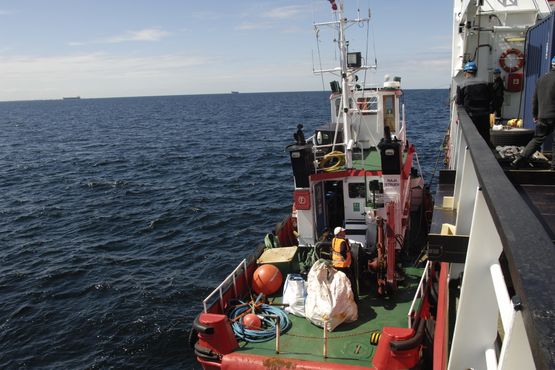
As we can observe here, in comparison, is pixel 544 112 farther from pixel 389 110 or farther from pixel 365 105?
pixel 365 105

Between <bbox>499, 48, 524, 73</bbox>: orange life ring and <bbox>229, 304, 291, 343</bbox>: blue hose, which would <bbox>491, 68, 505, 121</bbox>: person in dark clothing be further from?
<bbox>229, 304, 291, 343</bbox>: blue hose

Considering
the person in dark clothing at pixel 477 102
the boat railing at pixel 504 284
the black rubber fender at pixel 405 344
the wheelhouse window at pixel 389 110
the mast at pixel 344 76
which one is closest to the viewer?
the boat railing at pixel 504 284

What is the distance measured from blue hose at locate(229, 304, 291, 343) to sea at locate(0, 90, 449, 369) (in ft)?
10.7

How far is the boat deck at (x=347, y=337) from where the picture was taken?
8172 millimetres

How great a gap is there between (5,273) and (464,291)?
1919 centimetres

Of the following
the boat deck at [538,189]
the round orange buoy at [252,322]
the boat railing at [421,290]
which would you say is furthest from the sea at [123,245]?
the boat deck at [538,189]

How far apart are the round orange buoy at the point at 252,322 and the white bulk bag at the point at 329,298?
3.22ft

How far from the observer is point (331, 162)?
12.2 meters

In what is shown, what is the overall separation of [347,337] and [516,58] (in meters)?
11.0

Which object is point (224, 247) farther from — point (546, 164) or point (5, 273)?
point (546, 164)

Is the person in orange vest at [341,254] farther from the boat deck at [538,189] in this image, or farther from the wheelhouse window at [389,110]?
the wheelhouse window at [389,110]

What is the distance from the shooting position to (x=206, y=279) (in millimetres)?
16578

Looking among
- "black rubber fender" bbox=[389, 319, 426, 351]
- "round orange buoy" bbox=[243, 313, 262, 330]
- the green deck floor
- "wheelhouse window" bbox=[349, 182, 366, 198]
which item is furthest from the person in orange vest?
the green deck floor

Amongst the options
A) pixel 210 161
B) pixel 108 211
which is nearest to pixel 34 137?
pixel 210 161
